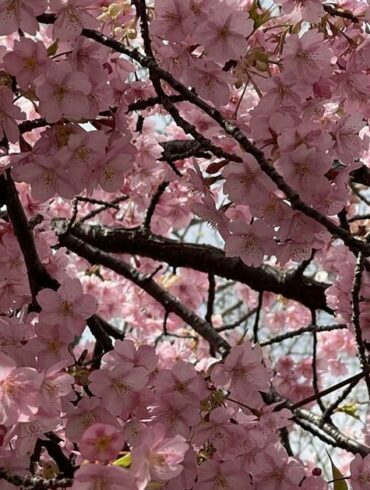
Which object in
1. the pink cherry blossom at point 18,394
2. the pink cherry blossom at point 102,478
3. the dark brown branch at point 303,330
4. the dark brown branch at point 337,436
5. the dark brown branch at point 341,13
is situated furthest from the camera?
the dark brown branch at point 337,436

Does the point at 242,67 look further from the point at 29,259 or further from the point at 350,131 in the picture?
the point at 29,259

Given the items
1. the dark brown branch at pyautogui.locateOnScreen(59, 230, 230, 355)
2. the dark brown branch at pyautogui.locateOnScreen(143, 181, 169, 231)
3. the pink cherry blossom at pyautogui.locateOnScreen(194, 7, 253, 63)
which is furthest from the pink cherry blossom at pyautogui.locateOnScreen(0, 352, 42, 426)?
the dark brown branch at pyautogui.locateOnScreen(143, 181, 169, 231)

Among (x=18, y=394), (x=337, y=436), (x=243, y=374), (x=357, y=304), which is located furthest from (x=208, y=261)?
(x=18, y=394)

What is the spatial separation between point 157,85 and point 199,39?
141 millimetres

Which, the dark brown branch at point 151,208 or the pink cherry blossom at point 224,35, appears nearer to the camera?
the pink cherry blossom at point 224,35

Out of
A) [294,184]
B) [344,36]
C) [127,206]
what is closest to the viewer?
[294,184]

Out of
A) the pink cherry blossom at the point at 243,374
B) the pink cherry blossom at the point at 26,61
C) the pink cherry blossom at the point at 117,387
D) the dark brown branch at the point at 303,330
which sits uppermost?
the dark brown branch at the point at 303,330

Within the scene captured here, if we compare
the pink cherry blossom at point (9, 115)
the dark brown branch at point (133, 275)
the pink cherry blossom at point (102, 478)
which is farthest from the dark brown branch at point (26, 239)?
the dark brown branch at point (133, 275)

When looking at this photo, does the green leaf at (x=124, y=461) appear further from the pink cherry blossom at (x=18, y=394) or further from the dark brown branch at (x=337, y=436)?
the dark brown branch at (x=337, y=436)

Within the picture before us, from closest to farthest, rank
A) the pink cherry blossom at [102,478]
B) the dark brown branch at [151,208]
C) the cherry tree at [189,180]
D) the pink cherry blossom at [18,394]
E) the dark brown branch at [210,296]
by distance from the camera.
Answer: the pink cherry blossom at [102,478] → the pink cherry blossom at [18,394] → the cherry tree at [189,180] → the dark brown branch at [151,208] → the dark brown branch at [210,296]

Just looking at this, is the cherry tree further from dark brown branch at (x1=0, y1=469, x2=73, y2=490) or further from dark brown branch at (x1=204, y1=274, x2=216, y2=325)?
dark brown branch at (x1=204, y1=274, x2=216, y2=325)

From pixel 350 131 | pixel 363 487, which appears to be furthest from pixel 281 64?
pixel 363 487

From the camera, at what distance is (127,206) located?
388 centimetres

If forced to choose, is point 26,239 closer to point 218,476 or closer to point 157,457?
point 218,476
